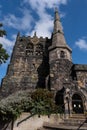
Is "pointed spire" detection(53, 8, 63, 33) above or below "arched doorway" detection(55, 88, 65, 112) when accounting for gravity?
above

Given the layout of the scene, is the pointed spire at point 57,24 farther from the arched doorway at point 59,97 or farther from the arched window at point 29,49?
the arched doorway at point 59,97

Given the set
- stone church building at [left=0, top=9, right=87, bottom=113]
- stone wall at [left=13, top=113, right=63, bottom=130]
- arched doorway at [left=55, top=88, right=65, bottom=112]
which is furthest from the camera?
arched doorway at [left=55, top=88, right=65, bottom=112]

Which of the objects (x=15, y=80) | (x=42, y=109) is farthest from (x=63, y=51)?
(x=42, y=109)

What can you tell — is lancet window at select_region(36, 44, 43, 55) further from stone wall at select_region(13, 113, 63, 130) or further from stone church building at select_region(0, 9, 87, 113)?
stone wall at select_region(13, 113, 63, 130)

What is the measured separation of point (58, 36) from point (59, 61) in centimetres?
811

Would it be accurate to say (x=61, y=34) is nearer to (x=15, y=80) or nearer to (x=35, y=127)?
(x=15, y=80)

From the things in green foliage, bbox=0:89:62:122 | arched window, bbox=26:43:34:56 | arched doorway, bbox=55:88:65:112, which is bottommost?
green foliage, bbox=0:89:62:122

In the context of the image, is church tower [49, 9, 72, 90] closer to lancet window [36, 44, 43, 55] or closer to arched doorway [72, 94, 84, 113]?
arched doorway [72, 94, 84, 113]

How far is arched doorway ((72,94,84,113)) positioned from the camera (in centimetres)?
2322

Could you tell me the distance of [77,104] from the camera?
23.7 metres

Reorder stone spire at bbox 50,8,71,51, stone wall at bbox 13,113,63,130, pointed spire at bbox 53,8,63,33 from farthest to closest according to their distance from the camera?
pointed spire at bbox 53,8,63,33 → stone spire at bbox 50,8,71,51 → stone wall at bbox 13,113,63,130

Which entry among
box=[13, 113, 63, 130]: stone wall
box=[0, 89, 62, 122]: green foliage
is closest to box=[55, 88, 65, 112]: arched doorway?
box=[0, 89, 62, 122]: green foliage

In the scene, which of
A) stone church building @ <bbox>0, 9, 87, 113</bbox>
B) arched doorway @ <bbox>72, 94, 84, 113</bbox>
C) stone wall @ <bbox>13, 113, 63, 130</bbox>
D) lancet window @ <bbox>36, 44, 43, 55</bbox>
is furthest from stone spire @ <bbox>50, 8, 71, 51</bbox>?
stone wall @ <bbox>13, 113, 63, 130</bbox>

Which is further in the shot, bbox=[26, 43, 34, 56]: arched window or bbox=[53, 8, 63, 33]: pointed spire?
bbox=[53, 8, 63, 33]: pointed spire
